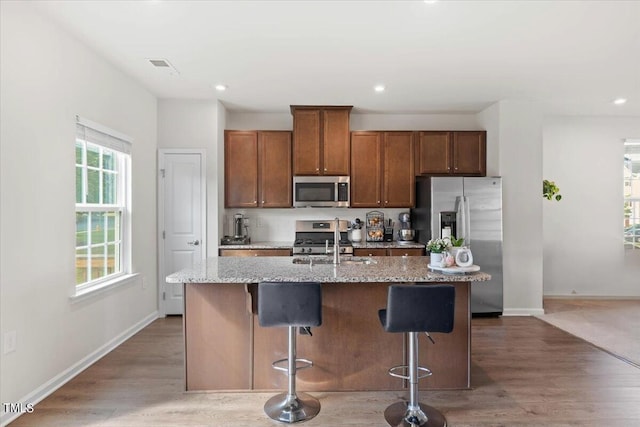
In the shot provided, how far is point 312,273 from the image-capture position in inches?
96.8

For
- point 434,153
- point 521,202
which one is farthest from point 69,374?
point 521,202

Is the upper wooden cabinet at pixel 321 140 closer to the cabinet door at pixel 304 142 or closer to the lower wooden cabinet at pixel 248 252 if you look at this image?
the cabinet door at pixel 304 142

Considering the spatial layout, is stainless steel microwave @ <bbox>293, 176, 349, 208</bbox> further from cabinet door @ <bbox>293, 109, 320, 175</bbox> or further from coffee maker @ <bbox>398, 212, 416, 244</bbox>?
coffee maker @ <bbox>398, 212, 416, 244</bbox>

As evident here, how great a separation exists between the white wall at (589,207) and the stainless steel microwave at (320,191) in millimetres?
3107

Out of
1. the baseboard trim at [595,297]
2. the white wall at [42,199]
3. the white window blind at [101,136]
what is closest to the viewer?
the white wall at [42,199]

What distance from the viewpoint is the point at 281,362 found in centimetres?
262

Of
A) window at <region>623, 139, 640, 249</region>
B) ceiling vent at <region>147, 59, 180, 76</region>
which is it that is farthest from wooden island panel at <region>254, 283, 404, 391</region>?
window at <region>623, 139, 640, 249</region>

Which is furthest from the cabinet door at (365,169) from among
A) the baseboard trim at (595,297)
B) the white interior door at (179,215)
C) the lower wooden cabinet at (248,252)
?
the baseboard trim at (595,297)

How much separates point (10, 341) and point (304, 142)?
3448mm

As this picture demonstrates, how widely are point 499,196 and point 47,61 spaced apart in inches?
180

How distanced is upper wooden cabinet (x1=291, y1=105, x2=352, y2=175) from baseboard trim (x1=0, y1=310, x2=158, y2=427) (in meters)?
2.60

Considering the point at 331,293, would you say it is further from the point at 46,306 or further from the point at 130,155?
the point at 130,155

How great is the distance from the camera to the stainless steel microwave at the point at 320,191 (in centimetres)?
473

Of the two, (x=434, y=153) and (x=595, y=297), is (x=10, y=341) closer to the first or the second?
(x=434, y=153)
